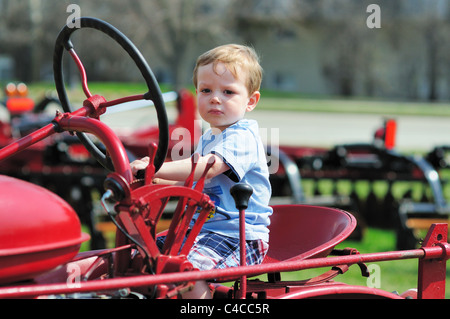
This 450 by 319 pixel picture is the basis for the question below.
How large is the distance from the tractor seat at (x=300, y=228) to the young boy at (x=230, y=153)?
219 mm

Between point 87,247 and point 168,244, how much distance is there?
399cm

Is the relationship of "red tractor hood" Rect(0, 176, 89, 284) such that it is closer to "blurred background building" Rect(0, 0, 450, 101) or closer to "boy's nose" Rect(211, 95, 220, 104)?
"boy's nose" Rect(211, 95, 220, 104)

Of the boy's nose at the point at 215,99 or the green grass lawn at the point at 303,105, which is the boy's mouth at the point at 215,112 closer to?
the boy's nose at the point at 215,99

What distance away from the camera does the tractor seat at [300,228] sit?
2584 mm

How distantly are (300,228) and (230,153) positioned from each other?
540 millimetres

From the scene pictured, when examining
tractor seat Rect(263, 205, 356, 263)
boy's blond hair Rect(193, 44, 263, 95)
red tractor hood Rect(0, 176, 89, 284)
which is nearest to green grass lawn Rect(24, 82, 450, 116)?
tractor seat Rect(263, 205, 356, 263)

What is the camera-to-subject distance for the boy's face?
94.7 inches

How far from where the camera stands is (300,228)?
2695mm

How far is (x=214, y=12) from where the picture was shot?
103ft

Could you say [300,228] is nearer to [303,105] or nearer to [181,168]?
[181,168]

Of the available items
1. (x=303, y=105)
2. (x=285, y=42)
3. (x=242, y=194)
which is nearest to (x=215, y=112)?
(x=242, y=194)

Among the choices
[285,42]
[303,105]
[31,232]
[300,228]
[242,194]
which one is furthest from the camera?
[285,42]

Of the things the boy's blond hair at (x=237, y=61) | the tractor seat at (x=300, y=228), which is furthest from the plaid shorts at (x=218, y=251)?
the boy's blond hair at (x=237, y=61)
